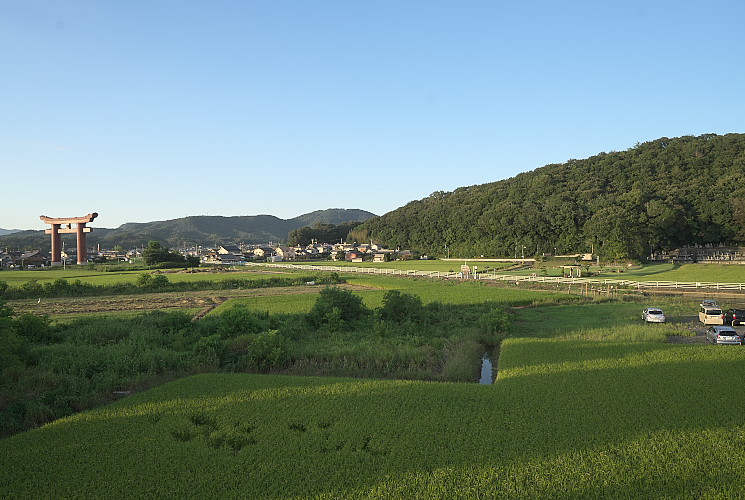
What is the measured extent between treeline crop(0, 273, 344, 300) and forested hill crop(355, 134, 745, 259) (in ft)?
158

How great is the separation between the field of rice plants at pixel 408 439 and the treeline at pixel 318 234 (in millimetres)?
135959

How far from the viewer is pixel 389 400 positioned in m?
11.8

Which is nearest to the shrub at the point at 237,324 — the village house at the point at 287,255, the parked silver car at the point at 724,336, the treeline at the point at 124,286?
the parked silver car at the point at 724,336

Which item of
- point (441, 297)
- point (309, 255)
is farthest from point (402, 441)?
point (309, 255)

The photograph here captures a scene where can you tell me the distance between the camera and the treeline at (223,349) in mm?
13352

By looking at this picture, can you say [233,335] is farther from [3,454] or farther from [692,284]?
[692,284]

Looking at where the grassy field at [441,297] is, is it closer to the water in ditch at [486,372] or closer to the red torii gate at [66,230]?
the water in ditch at [486,372]


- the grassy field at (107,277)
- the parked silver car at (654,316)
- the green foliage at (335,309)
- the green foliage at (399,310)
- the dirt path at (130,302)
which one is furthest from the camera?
the grassy field at (107,277)

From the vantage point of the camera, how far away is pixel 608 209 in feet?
246

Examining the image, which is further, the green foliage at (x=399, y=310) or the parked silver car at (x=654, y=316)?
the green foliage at (x=399, y=310)

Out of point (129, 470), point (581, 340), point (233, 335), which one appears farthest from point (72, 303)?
point (581, 340)

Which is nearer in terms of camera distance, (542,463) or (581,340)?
(542,463)

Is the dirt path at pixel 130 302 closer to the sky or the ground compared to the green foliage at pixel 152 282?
closer to the ground

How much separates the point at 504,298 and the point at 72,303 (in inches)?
1273
